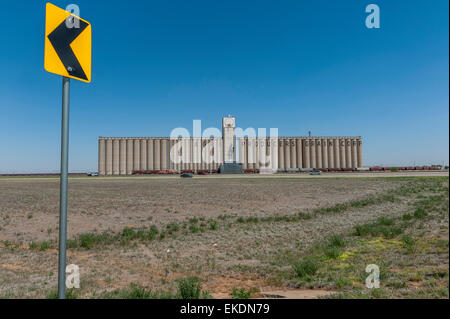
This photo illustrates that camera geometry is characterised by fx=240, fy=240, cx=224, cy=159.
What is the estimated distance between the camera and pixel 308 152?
113 metres

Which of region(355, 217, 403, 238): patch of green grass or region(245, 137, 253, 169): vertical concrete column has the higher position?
region(245, 137, 253, 169): vertical concrete column

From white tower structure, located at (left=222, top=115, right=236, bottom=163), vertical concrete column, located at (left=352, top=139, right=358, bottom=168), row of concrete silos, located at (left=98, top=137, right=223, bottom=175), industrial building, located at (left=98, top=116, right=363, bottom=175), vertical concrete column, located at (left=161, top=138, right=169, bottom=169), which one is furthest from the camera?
vertical concrete column, located at (left=352, top=139, right=358, bottom=168)

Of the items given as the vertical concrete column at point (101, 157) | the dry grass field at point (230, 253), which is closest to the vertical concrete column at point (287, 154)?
the vertical concrete column at point (101, 157)

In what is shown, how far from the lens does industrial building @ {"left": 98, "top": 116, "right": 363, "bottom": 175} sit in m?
106

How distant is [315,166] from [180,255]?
11254 cm

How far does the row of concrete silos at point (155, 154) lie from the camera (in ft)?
351

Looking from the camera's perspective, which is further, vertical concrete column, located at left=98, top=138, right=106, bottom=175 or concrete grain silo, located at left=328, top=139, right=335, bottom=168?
concrete grain silo, located at left=328, top=139, right=335, bottom=168

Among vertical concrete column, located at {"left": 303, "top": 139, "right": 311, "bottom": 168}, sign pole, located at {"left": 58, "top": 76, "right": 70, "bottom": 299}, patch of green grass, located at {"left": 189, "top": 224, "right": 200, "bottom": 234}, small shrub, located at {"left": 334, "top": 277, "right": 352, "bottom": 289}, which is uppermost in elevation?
vertical concrete column, located at {"left": 303, "top": 139, "right": 311, "bottom": 168}

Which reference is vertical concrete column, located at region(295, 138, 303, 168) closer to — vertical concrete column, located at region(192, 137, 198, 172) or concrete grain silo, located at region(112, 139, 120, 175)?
vertical concrete column, located at region(192, 137, 198, 172)

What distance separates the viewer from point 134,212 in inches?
700

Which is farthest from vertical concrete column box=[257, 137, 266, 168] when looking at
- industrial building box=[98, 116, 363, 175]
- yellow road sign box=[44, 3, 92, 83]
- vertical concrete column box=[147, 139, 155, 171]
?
yellow road sign box=[44, 3, 92, 83]

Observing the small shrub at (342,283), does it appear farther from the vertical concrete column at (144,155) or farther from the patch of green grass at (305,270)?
the vertical concrete column at (144,155)
